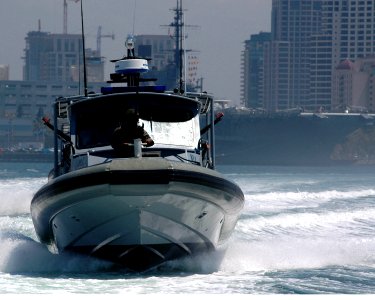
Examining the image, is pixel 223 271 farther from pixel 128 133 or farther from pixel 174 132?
pixel 128 133

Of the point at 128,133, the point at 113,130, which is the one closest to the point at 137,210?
A: the point at 128,133

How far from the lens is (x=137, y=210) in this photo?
58.0ft

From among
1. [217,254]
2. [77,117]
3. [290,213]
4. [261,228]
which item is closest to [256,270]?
[217,254]

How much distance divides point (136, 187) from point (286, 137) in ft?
504

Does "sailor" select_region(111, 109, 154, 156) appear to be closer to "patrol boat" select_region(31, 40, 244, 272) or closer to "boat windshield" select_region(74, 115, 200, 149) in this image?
"patrol boat" select_region(31, 40, 244, 272)

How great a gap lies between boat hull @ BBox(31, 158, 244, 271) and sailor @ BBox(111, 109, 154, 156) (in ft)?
2.92

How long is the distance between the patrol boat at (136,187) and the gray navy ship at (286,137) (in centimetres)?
14688

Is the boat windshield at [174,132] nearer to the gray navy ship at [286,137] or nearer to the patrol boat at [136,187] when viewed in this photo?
the patrol boat at [136,187]

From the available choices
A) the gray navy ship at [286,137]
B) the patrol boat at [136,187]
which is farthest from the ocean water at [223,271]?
the gray navy ship at [286,137]

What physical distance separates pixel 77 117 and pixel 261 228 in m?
9.52

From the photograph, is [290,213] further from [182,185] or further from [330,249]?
[182,185]

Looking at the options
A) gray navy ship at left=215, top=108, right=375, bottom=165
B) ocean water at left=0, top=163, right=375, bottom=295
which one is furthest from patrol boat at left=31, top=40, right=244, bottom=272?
gray navy ship at left=215, top=108, right=375, bottom=165

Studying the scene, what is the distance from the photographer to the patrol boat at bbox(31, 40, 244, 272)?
17.4 m

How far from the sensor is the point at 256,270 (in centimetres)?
1936
